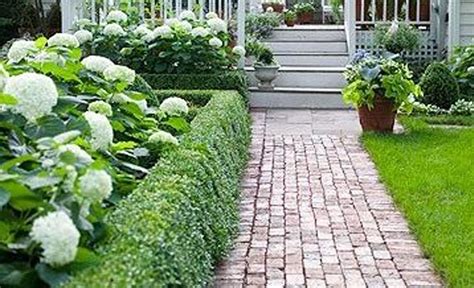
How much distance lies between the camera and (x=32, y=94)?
120 inches

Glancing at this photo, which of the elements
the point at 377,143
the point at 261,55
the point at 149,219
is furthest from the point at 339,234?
the point at 261,55

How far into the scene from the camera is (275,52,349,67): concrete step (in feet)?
37.7

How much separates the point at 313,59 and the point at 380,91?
3.91 meters

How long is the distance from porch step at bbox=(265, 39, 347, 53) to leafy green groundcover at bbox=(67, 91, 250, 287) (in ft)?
21.4

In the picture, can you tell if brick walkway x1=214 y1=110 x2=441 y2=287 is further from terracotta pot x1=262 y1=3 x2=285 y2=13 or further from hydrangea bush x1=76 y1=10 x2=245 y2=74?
terracotta pot x1=262 y1=3 x2=285 y2=13

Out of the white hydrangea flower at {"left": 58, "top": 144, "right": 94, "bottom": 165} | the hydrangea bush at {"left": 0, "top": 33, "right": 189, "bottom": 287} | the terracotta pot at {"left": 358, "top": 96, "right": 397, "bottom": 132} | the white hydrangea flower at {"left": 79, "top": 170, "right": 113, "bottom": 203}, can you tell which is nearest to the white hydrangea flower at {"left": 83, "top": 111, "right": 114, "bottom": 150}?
the hydrangea bush at {"left": 0, "top": 33, "right": 189, "bottom": 287}

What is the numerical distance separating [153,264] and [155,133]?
6.30ft

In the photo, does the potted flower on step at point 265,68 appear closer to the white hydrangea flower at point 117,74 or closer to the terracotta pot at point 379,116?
the terracotta pot at point 379,116

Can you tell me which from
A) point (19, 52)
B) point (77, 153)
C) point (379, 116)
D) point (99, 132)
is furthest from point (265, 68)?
point (77, 153)

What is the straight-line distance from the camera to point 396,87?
Answer: 766cm

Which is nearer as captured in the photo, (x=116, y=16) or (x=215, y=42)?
(x=215, y=42)

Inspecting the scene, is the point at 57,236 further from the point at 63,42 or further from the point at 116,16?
the point at 116,16

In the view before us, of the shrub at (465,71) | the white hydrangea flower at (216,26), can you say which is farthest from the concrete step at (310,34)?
the white hydrangea flower at (216,26)

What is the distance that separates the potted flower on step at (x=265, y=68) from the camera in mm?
10227
